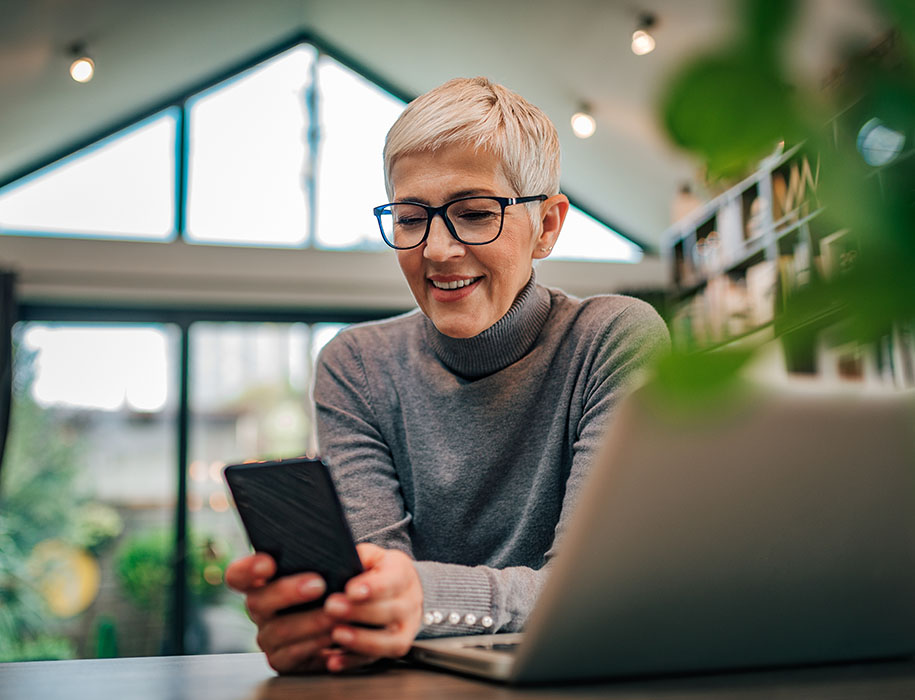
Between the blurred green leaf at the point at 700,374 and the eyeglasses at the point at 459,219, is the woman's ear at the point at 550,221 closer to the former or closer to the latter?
the eyeglasses at the point at 459,219

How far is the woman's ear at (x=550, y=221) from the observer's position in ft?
4.02

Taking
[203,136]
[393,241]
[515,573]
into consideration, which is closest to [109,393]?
[203,136]

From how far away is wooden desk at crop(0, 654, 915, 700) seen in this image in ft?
1.61

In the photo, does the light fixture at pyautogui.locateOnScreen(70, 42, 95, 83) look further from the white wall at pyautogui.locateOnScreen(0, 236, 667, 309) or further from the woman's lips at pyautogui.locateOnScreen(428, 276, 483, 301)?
the woman's lips at pyautogui.locateOnScreen(428, 276, 483, 301)

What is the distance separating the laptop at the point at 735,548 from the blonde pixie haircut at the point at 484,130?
2.30 feet

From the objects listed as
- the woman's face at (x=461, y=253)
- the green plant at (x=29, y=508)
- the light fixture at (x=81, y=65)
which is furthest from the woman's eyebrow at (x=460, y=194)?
the green plant at (x=29, y=508)

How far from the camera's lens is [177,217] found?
16.6 ft

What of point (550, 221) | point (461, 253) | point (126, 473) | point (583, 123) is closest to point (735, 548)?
point (461, 253)

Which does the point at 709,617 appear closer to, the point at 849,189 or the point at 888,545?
the point at 888,545

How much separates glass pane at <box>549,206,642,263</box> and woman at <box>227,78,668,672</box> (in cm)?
425

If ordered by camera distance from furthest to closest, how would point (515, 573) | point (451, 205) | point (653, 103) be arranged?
point (451, 205) → point (515, 573) → point (653, 103)

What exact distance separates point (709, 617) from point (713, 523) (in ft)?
0.27

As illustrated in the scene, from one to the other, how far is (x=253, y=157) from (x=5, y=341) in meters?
1.76

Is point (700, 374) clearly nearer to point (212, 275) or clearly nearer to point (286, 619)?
point (286, 619)
